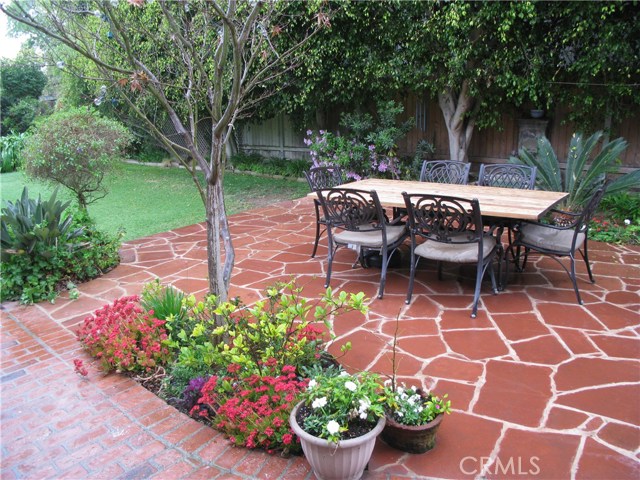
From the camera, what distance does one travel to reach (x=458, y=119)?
7742mm

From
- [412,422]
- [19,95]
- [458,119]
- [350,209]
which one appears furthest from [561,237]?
[19,95]

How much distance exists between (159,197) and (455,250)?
7107 millimetres

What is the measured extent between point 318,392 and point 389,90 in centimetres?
708

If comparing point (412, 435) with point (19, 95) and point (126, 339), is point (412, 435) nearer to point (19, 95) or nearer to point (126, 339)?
point (126, 339)

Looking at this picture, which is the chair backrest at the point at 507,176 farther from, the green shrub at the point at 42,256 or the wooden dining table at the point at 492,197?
the green shrub at the point at 42,256

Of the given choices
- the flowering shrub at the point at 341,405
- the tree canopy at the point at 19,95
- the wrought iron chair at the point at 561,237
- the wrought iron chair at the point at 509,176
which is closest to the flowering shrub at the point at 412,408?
the flowering shrub at the point at 341,405

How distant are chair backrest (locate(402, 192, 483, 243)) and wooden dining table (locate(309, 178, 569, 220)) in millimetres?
153

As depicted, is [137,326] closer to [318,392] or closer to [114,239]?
[318,392]

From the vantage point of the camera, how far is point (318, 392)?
205cm

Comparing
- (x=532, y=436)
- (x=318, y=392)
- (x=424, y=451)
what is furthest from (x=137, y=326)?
(x=532, y=436)

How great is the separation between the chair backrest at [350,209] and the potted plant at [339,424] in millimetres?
2065

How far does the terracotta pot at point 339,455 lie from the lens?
Answer: 1864mm

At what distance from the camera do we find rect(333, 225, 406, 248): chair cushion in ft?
13.6

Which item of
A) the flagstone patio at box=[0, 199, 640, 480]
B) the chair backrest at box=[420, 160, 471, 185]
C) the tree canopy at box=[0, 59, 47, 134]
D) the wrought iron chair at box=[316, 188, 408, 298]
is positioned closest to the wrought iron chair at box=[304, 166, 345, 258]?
the flagstone patio at box=[0, 199, 640, 480]
